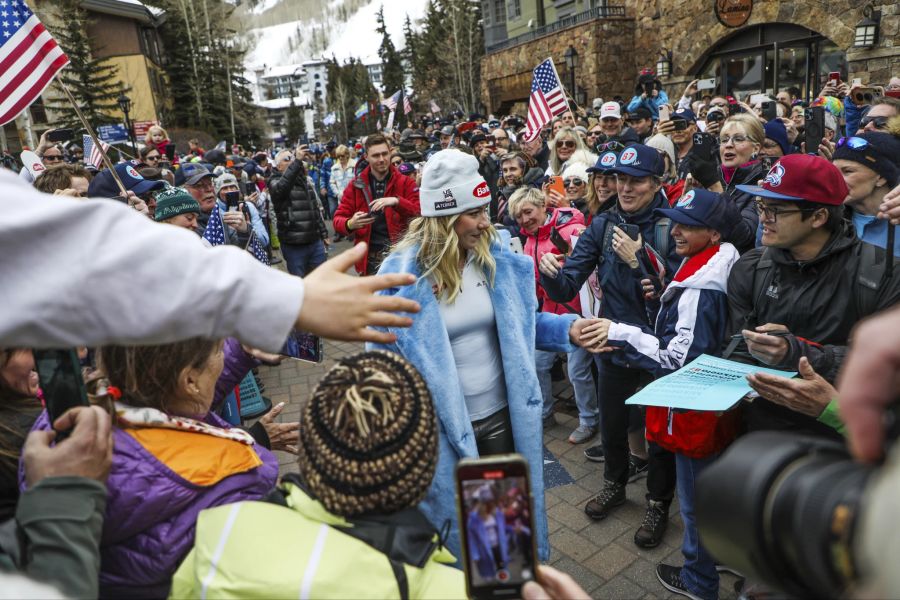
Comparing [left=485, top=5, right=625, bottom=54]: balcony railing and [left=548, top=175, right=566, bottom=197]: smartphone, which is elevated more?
[left=485, top=5, right=625, bottom=54]: balcony railing

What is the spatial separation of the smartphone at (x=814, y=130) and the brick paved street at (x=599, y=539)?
11.4 feet

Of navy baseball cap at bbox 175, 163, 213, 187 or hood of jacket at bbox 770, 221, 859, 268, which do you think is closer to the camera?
hood of jacket at bbox 770, 221, 859, 268

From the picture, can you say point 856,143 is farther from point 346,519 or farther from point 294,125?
point 294,125

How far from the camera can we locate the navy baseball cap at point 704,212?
311cm

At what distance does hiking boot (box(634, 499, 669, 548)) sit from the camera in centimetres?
357

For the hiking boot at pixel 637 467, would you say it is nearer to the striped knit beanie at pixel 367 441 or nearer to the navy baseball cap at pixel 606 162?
the navy baseball cap at pixel 606 162

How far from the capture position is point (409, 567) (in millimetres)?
1311

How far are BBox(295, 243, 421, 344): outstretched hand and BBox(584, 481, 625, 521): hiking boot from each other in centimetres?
313

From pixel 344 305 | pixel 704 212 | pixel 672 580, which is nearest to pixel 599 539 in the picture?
pixel 672 580

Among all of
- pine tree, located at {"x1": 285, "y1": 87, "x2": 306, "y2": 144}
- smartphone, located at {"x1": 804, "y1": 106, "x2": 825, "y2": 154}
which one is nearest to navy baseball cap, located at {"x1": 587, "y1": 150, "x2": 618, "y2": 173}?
smartphone, located at {"x1": 804, "y1": 106, "x2": 825, "y2": 154}

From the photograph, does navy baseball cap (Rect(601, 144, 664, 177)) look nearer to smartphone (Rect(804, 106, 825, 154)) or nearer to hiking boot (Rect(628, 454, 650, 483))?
hiking boot (Rect(628, 454, 650, 483))

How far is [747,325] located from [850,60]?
656 inches

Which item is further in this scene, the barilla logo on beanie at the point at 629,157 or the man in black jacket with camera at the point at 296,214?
the man in black jacket with camera at the point at 296,214

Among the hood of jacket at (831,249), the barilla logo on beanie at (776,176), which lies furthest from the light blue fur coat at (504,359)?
the barilla logo on beanie at (776,176)
